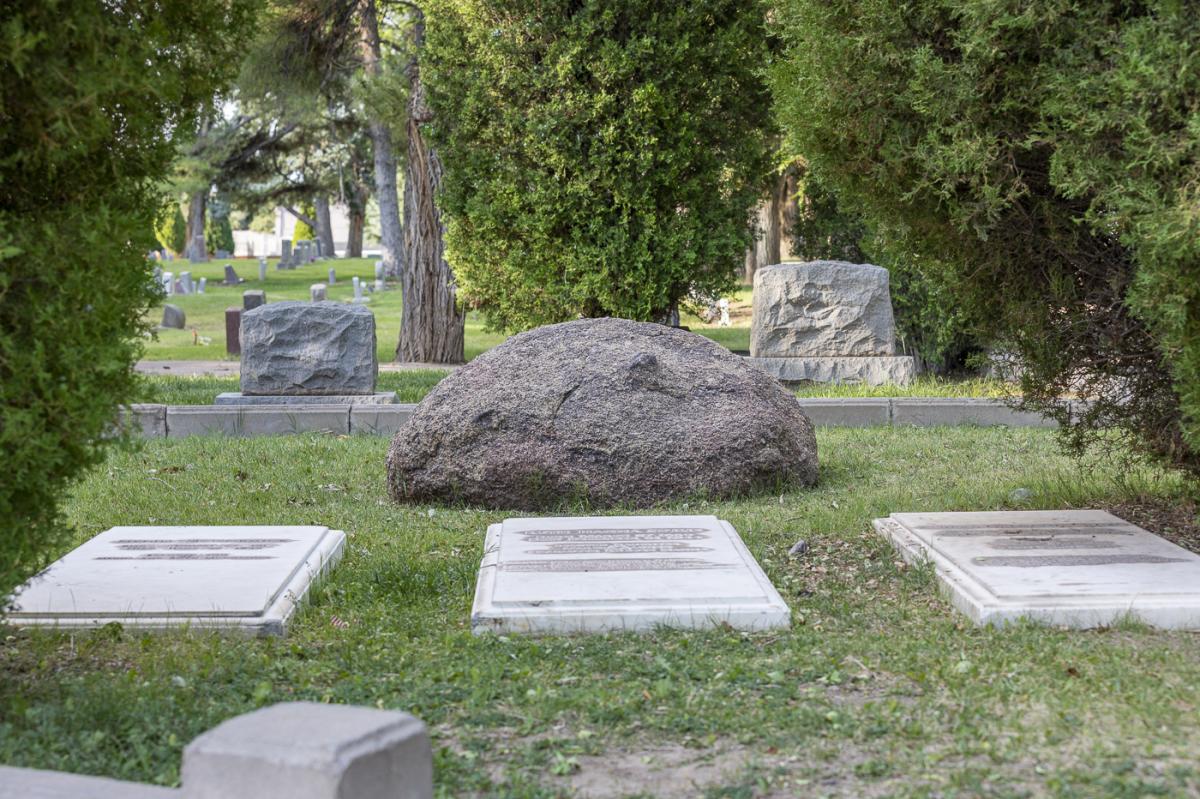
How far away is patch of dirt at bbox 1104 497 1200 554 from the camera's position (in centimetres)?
552

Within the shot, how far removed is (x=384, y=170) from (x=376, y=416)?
22398 mm

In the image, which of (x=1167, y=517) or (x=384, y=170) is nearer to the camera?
(x=1167, y=517)

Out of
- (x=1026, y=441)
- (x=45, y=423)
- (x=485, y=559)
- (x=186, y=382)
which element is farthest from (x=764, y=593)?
(x=186, y=382)

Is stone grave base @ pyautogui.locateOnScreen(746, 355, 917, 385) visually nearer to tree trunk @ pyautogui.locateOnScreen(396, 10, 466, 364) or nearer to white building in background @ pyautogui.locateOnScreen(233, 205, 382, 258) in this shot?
tree trunk @ pyautogui.locateOnScreen(396, 10, 466, 364)

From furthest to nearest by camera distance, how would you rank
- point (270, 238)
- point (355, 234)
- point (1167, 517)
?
point (270, 238) < point (355, 234) < point (1167, 517)

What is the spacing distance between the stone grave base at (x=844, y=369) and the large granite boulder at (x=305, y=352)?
3.68 m

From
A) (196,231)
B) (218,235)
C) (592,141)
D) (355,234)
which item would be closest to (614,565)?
(592,141)

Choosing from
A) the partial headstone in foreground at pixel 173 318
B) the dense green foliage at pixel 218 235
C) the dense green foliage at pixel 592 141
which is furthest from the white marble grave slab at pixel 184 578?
the dense green foliage at pixel 218 235

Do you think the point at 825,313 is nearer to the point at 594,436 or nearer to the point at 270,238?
the point at 594,436

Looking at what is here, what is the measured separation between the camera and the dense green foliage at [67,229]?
3334 mm

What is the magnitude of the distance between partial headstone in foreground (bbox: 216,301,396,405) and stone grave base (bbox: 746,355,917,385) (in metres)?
3.67

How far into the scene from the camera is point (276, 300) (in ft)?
95.6

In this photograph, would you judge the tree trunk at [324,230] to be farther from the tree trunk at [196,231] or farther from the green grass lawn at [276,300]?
the tree trunk at [196,231]

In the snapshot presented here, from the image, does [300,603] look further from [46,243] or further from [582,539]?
[46,243]
